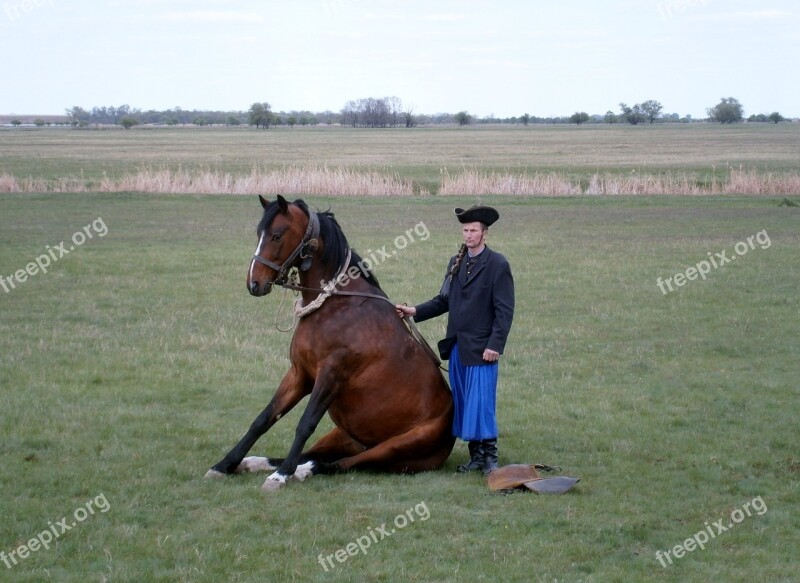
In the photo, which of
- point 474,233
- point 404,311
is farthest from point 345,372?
point 474,233

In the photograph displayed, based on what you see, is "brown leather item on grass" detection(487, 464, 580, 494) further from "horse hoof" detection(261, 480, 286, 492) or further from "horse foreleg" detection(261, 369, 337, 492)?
"horse hoof" detection(261, 480, 286, 492)

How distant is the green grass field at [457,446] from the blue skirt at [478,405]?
14.3 inches

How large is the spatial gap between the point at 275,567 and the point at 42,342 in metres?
7.81

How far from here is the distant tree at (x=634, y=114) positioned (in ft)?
582

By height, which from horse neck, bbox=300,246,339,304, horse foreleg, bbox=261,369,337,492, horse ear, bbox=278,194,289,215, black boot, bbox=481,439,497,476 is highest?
horse ear, bbox=278,194,289,215

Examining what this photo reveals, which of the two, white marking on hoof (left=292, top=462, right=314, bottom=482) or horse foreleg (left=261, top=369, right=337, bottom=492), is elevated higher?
horse foreleg (left=261, top=369, right=337, bottom=492)

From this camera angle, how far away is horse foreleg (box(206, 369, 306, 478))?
7289mm

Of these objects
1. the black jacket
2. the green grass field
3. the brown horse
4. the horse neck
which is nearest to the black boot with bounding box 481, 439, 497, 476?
the green grass field

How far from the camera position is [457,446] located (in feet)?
28.2

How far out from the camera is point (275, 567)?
5.57 meters

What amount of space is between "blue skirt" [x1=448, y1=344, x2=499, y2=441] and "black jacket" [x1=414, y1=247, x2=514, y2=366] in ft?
0.30

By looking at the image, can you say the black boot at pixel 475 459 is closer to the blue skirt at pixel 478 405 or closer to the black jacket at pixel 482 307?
the blue skirt at pixel 478 405

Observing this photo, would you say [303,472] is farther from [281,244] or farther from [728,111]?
[728,111]

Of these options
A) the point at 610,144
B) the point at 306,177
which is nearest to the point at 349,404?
the point at 306,177
